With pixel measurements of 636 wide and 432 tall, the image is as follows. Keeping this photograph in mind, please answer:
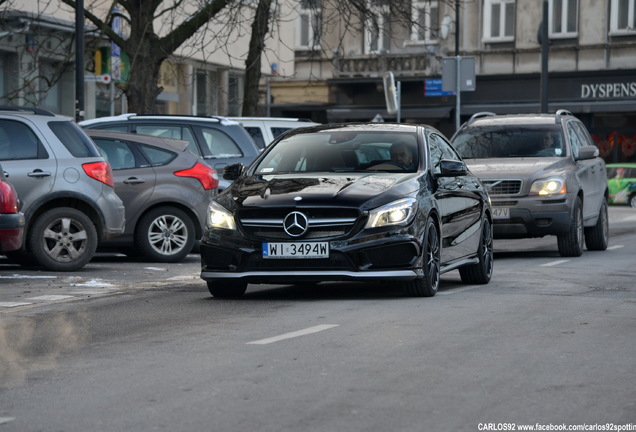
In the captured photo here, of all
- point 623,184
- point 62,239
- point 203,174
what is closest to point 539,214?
point 203,174

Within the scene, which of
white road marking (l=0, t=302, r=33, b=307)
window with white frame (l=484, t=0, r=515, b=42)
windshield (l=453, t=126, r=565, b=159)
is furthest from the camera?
window with white frame (l=484, t=0, r=515, b=42)

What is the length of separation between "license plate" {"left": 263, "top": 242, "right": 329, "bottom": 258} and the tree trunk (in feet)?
42.3

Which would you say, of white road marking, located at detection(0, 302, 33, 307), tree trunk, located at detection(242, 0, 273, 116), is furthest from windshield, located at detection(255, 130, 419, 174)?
tree trunk, located at detection(242, 0, 273, 116)

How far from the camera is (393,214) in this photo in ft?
37.4

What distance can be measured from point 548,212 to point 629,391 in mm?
11052

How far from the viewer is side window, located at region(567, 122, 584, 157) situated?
19.1 m

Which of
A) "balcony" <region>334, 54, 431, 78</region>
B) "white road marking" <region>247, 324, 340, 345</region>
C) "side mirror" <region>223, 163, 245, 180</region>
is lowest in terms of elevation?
"white road marking" <region>247, 324, 340, 345</region>

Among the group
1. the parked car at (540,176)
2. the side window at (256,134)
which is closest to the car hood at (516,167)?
the parked car at (540,176)

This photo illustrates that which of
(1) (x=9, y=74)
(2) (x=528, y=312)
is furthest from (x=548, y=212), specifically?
(1) (x=9, y=74)

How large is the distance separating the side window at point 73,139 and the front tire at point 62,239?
2.17ft

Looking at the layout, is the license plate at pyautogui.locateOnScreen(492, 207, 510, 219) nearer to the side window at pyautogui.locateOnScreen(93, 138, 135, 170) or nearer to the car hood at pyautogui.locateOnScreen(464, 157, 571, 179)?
the car hood at pyautogui.locateOnScreen(464, 157, 571, 179)

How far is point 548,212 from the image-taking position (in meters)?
17.9

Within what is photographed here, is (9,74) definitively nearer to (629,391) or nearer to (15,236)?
(15,236)

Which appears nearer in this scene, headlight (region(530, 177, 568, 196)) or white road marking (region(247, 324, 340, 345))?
white road marking (region(247, 324, 340, 345))
